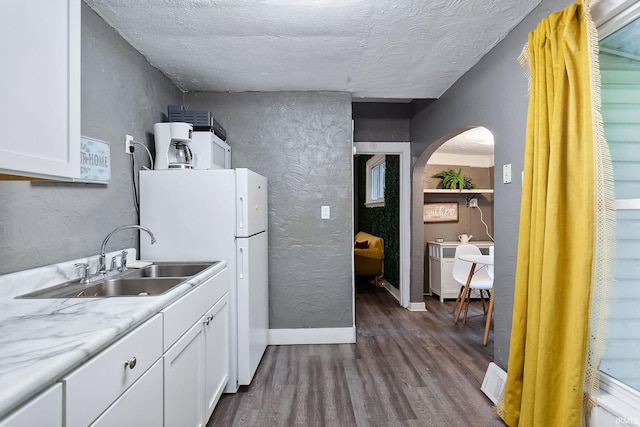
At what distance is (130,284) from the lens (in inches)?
65.5

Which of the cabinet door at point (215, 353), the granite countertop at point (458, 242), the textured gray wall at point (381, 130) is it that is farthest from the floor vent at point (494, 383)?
the textured gray wall at point (381, 130)

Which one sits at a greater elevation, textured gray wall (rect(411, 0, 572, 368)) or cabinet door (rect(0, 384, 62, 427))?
textured gray wall (rect(411, 0, 572, 368))

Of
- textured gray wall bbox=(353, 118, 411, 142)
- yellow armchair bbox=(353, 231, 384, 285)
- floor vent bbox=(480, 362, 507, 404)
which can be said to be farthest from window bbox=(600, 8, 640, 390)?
yellow armchair bbox=(353, 231, 384, 285)

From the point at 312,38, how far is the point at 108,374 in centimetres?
201

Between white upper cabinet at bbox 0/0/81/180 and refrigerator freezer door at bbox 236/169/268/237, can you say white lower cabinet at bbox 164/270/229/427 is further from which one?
white upper cabinet at bbox 0/0/81/180

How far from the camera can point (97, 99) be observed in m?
1.74

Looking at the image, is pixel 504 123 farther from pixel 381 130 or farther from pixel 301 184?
pixel 381 130

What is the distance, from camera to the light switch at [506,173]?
2.02 meters

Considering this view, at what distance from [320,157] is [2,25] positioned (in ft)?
7.49

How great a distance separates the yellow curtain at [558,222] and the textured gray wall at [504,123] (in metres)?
0.25

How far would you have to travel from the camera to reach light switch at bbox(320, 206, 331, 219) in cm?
298

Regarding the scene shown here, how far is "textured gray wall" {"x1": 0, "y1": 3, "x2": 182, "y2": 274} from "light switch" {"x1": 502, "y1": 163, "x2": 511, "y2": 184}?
7.53ft

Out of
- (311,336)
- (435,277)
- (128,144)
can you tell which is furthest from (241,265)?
(435,277)

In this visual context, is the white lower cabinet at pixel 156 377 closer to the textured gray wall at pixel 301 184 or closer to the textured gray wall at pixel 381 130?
the textured gray wall at pixel 301 184
